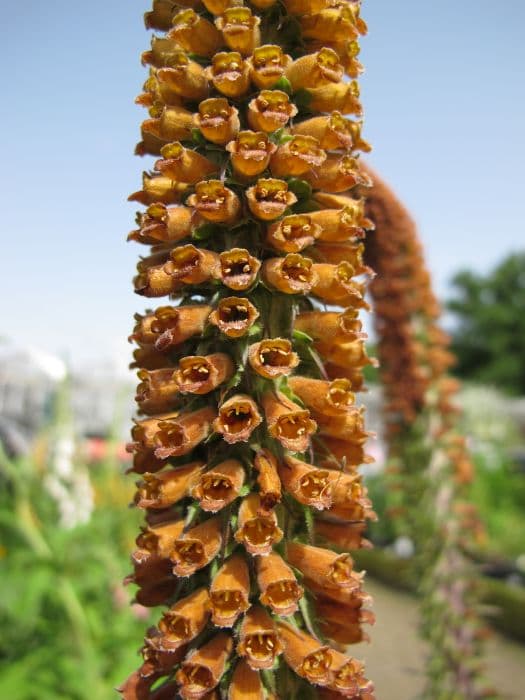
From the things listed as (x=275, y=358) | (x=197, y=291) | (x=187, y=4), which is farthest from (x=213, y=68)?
(x=275, y=358)

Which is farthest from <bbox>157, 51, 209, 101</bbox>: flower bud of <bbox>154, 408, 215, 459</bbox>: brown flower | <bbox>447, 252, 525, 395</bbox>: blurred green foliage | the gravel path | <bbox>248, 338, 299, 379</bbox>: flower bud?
<bbox>447, 252, 525, 395</bbox>: blurred green foliage

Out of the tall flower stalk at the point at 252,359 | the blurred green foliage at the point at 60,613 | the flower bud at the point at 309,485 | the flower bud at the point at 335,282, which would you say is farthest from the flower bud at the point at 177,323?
the blurred green foliage at the point at 60,613

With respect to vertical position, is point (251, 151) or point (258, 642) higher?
point (251, 151)

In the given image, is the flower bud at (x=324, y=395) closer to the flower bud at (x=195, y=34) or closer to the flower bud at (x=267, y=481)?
the flower bud at (x=267, y=481)

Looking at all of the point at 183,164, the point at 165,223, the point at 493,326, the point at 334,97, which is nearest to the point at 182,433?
the point at 165,223

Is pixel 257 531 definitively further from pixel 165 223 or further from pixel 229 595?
pixel 165 223

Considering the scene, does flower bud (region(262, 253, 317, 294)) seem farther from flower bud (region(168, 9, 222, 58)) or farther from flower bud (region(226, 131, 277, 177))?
flower bud (region(168, 9, 222, 58))
